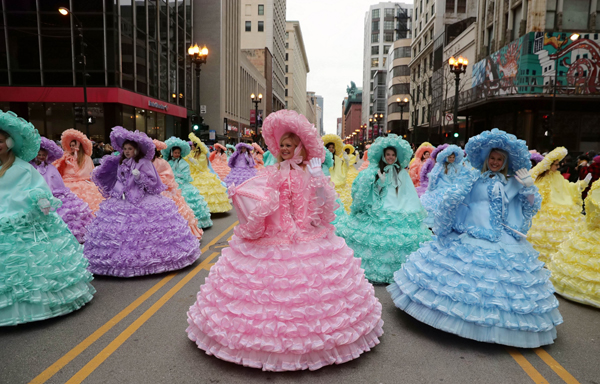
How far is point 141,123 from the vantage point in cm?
3216

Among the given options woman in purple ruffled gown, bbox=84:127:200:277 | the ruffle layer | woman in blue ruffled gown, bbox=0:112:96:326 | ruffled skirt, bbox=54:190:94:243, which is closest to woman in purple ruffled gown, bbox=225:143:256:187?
the ruffle layer

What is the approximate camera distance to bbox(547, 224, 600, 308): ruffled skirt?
17.9ft

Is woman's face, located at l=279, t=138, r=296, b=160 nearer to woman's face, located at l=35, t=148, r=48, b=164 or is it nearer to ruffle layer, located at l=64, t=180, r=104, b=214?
woman's face, located at l=35, t=148, r=48, b=164

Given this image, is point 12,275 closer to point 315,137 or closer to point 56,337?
point 56,337

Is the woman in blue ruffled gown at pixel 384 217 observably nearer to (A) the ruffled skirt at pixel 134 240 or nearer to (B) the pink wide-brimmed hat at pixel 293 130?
(B) the pink wide-brimmed hat at pixel 293 130

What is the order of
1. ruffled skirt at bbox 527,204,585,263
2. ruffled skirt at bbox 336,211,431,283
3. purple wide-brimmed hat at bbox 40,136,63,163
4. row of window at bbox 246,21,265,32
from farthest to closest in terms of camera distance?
row of window at bbox 246,21,265,32, purple wide-brimmed hat at bbox 40,136,63,163, ruffled skirt at bbox 527,204,585,263, ruffled skirt at bbox 336,211,431,283

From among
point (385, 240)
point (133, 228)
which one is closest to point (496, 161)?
point (385, 240)

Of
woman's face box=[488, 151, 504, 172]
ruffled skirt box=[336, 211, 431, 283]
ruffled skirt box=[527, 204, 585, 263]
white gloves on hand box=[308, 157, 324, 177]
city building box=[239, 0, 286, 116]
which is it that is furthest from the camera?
city building box=[239, 0, 286, 116]

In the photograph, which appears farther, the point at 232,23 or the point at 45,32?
the point at 232,23

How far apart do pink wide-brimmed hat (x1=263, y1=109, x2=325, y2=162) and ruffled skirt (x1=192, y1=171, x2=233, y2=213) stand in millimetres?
8572

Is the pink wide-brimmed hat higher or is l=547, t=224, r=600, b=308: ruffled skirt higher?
the pink wide-brimmed hat

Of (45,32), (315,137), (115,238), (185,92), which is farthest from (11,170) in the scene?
(185,92)

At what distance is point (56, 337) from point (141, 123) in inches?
1200

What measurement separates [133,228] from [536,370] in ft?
19.0
